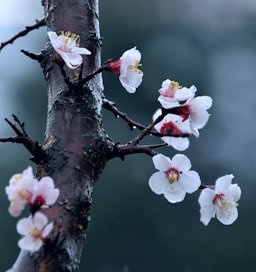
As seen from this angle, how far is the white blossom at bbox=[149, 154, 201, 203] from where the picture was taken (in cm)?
80

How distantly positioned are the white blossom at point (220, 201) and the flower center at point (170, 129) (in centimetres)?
10

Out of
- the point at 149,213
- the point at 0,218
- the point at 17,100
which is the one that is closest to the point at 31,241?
the point at 0,218

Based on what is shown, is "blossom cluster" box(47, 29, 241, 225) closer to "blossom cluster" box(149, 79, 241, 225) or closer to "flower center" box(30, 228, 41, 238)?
"blossom cluster" box(149, 79, 241, 225)

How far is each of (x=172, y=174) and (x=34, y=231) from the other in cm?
26

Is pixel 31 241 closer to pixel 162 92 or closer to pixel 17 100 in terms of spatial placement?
pixel 162 92

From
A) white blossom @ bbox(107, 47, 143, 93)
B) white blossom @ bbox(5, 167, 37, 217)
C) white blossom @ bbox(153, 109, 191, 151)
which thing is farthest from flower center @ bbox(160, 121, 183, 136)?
white blossom @ bbox(5, 167, 37, 217)

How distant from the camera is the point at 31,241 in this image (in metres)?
0.64

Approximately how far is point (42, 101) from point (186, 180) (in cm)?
652

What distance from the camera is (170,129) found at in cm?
78

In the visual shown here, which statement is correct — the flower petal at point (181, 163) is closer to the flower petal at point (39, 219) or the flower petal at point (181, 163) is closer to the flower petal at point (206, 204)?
the flower petal at point (206, 204)

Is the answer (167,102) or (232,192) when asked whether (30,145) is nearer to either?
(167,102)

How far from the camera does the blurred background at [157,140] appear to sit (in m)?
6.17

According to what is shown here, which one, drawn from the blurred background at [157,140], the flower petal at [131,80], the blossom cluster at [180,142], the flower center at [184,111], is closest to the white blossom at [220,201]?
the blossom cluster at [180,142]

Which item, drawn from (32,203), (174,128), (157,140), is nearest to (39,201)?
(32,203)
